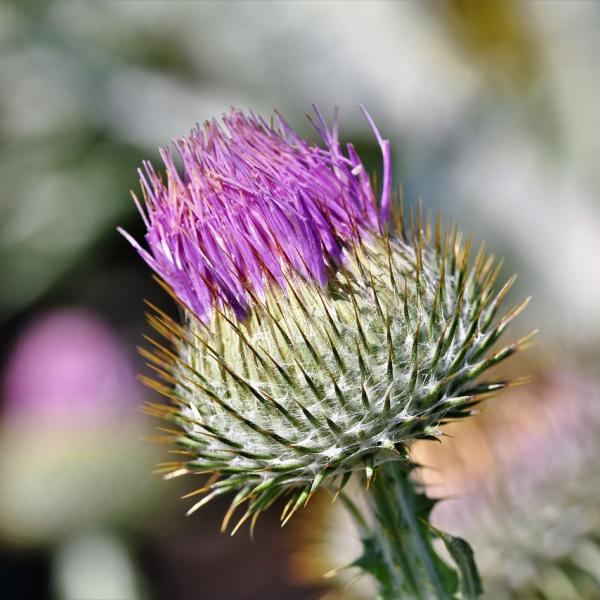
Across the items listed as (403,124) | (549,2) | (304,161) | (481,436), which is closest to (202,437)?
(304,161)

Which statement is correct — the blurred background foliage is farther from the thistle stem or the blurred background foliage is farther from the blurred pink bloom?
the thistle stem

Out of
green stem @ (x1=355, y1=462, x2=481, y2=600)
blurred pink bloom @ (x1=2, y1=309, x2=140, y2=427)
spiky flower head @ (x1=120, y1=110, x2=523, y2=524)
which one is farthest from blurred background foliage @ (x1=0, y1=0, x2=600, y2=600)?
spiky flower head @ (x1=120, y1=110, x2=523, y2=524)

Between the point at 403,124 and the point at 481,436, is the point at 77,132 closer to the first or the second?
the point at 403,124

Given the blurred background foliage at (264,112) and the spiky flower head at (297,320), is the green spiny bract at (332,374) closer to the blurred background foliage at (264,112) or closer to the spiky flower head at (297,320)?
the spiky flower head at (297,320)

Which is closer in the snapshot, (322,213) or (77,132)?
(322,213)

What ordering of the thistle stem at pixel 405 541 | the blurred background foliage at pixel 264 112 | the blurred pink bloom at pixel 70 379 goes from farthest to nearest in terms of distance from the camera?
the blurred background foliage at pixel 264 112
the blurred pink bloom at pixel 70 379
the thistle stem at pixel 405 541

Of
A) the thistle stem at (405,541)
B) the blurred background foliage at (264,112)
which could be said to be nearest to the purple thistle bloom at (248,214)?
the thistle stem at (405,541)
